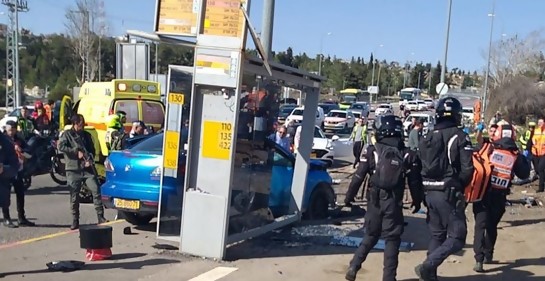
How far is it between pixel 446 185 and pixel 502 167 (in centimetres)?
169

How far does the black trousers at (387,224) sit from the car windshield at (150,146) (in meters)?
3.94

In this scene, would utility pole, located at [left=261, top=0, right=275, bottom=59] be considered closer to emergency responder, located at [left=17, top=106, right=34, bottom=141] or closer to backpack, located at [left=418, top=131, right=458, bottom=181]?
backpack, located at [left=418, top=131, right=458, bottom=181]

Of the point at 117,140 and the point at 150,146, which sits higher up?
the point at 150,146

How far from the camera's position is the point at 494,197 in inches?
319

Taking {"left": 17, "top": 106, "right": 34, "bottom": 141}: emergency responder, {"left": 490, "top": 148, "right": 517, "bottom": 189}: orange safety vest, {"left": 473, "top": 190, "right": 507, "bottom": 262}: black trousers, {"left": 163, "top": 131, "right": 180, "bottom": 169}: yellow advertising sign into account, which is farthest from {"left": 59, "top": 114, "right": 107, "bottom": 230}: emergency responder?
{"left": 17, "top": 106, "right": 34, "bottom": 141}: emergency responder

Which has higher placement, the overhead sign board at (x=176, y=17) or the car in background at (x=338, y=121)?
the overhead sign board at (x=176, y=17)

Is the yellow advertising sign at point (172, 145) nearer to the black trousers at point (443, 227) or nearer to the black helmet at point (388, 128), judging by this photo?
the black helmet at point (388, 128)

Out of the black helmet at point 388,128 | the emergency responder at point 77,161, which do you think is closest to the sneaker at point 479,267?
the black helmet at point 388,128

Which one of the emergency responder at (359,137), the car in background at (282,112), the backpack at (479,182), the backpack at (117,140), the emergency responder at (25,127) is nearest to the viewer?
the backpack at (479,182)

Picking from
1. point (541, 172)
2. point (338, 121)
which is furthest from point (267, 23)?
point (338, 121)

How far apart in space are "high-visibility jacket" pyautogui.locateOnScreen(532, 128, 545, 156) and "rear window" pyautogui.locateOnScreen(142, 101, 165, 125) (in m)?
9.36

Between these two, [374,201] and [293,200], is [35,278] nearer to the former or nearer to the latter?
[374,201]

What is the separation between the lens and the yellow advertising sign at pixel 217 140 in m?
7.78

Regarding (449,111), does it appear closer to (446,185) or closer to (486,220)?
(446,185)
